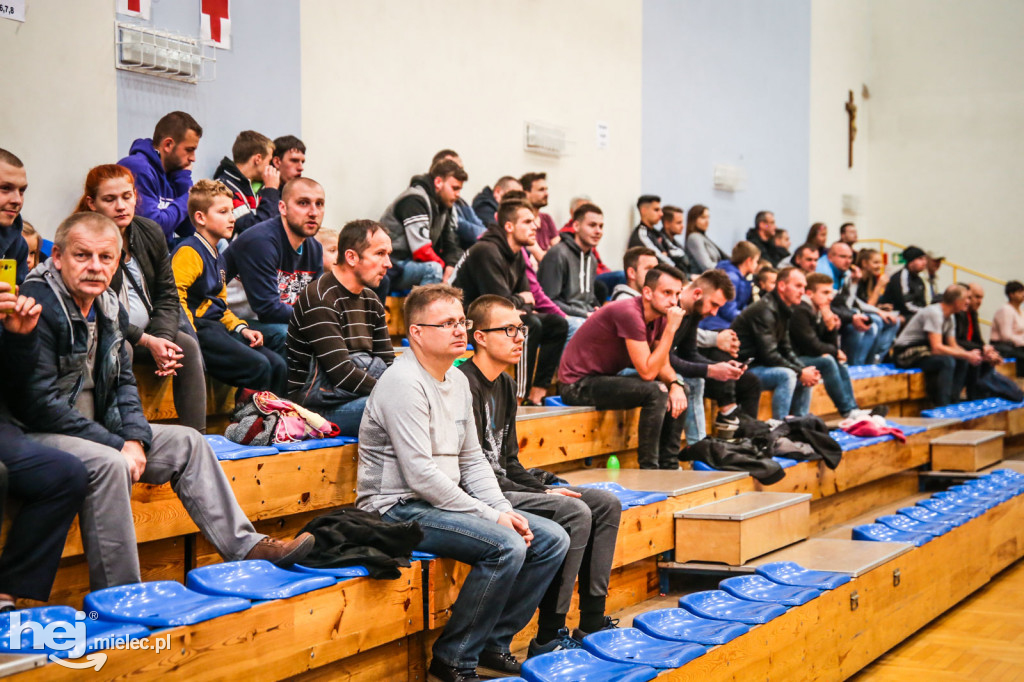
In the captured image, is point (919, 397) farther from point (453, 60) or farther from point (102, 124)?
point (102, 124)

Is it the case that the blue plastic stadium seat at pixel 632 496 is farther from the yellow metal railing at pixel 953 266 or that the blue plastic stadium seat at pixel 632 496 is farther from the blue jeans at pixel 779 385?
the yellow metal railing at pixel 953 266

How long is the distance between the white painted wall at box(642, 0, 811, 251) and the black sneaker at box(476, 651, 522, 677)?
6021 mm

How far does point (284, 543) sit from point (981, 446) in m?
4.90

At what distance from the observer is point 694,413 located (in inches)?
186

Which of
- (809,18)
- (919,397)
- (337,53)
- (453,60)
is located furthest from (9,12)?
(809,18)

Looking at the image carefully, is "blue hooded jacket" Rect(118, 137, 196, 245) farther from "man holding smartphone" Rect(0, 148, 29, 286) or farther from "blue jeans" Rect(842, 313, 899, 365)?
"blue jeans" Rect(842, 313, 899, 365)

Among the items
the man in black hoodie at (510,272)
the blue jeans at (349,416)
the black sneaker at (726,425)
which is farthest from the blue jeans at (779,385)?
the blue jeans at (349,416)

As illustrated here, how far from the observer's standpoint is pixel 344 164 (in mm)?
5512

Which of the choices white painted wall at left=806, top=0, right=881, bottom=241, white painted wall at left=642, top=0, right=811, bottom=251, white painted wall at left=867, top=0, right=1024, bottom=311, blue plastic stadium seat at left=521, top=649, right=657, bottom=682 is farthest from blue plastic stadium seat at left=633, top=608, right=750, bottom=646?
white painted wall at left=867, top=0, right=1024, bottom=311

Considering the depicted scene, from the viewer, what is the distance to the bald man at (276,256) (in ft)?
12.5

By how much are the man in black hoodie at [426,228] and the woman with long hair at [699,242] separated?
2.97 m

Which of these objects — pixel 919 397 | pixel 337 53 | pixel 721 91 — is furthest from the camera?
pixel 721 91

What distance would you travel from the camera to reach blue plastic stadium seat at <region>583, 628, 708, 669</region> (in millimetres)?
2475

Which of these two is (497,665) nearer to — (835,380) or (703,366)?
(703,366)
